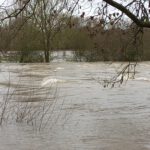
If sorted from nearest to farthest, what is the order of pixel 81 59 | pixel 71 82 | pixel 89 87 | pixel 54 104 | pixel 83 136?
pixel 83 136
pixel 54 104
pixel 89 87
pixel 71 82
pixel 81 59

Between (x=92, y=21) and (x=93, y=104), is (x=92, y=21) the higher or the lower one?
the higher one

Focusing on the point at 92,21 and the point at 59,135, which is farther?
the point at 59,135

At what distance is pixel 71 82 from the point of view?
87.4ft

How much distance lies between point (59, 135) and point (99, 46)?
486cm

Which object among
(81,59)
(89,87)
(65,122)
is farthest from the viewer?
(81,59)

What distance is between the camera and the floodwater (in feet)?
36.7

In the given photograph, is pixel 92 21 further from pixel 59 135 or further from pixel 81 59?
pixel 81 59

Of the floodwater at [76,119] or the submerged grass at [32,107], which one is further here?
the submerged grass at [32,107]

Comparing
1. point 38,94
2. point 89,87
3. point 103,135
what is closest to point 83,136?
point 103,135

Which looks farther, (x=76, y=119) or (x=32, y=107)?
(x=32, y=107)

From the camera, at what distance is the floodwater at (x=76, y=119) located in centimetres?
1119

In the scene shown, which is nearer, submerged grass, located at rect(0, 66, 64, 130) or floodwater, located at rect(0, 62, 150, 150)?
floodwater, located at rect(0, 62, 150, 150)

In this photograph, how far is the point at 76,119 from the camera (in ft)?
47.6

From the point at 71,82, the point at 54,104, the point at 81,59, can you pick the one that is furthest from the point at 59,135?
the point at 81,59
